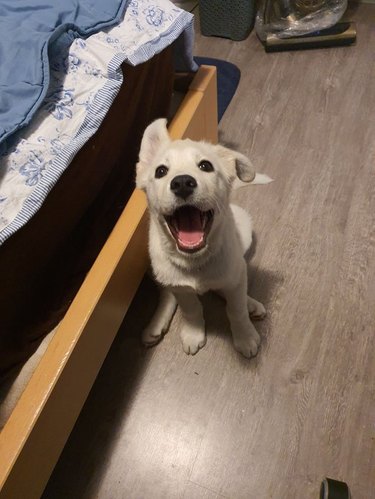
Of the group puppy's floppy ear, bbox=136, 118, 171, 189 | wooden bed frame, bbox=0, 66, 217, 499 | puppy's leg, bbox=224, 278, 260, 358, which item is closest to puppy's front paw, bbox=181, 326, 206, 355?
puppy's leg, bbox=224, 278, 260, 358

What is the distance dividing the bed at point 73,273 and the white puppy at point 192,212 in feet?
0.42

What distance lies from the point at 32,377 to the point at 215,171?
2.11ft

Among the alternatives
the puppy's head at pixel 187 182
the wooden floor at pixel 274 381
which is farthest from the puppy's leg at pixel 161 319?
the puppy's head at pixel 187 182

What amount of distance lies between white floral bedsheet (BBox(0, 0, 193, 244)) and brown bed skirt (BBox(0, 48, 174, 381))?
62 mm

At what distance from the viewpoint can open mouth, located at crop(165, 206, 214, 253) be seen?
1016 mm

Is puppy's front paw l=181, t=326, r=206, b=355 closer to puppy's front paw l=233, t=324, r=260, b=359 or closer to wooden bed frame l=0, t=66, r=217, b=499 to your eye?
puppy's front paw l=233, t=324, r=260, b=359

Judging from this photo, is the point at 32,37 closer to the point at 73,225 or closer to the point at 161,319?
the point at 73,225

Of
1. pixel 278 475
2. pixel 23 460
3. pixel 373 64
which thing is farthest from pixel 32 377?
pixel 373 64

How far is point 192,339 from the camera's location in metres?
1.47

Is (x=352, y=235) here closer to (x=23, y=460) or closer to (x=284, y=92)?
(x=284, y=92)

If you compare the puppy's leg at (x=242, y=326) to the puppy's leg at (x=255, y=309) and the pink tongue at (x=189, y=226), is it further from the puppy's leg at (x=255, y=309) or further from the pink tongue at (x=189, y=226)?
the pink tongue at (x=189, y=226)

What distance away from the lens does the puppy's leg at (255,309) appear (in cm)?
150

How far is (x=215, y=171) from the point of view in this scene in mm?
1033

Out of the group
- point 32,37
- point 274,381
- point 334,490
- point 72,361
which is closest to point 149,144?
point 32,37
